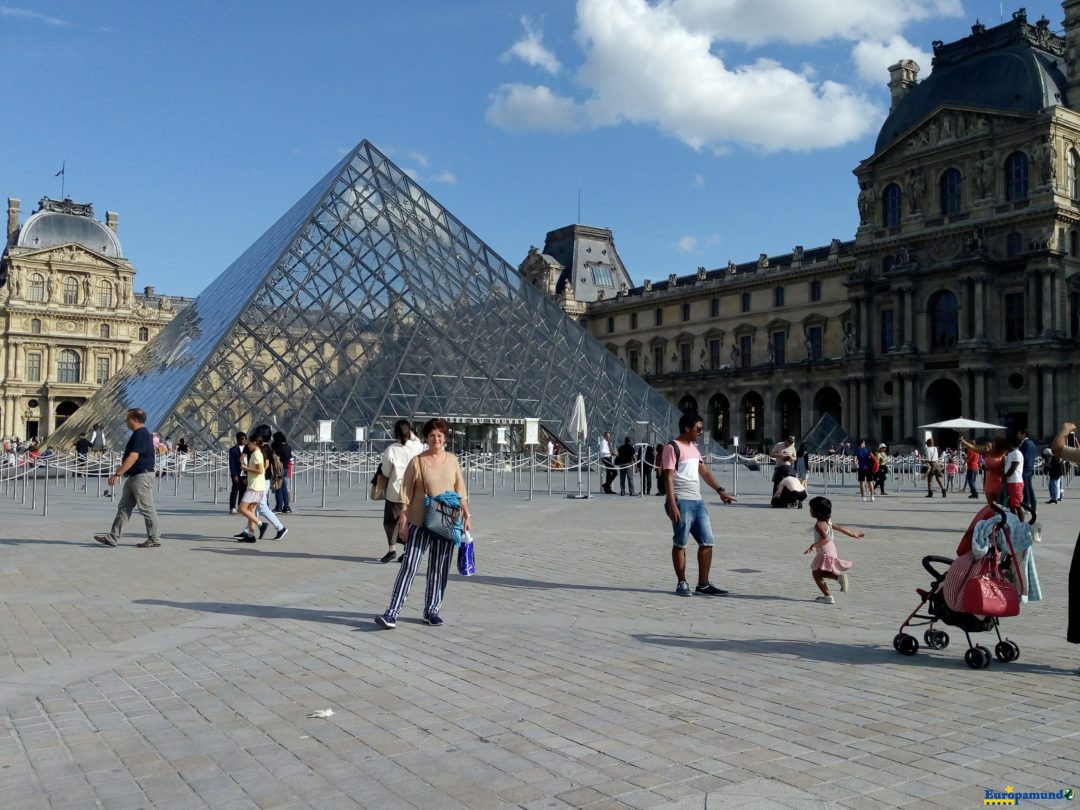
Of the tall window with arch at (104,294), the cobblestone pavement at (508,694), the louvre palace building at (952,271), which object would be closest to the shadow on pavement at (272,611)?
the cobblestone pavement at (508,694)

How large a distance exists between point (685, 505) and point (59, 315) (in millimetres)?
76366

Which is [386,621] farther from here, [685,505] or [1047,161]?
[1047,161]

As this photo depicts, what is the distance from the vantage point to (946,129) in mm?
47750

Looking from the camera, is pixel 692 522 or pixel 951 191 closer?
pixel 692 522

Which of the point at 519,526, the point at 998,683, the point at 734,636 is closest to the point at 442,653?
the point at 734,636

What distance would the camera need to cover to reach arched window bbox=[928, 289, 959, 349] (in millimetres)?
48031

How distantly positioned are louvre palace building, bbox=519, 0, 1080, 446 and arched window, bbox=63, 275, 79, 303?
5002 cm

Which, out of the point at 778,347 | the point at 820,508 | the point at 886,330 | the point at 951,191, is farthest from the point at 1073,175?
the point at 820,508

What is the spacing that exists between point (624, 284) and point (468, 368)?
47.5m

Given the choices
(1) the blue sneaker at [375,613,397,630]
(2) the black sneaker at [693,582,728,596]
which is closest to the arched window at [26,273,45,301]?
(2) the black sneaker at [693,582,728,596]

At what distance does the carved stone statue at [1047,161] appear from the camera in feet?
142

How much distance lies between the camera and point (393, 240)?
31703mm

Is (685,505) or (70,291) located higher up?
(70,291)

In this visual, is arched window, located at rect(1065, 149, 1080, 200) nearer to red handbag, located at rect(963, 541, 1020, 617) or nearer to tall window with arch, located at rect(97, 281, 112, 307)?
red handbag, located at rect(963, 541, 1020, 617)
